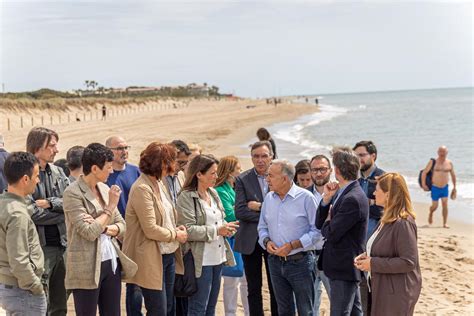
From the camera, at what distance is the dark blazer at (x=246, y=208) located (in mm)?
5934

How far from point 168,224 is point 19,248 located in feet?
4.20

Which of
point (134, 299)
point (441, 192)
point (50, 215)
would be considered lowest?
point (441, 192)

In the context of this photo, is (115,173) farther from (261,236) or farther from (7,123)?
(7,123)

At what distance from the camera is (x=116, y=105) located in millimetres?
68688

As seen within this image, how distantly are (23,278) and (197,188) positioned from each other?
1747 millimetres

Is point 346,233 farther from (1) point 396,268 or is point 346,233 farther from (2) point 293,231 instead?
(1) point 396,268

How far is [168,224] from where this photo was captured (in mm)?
5008

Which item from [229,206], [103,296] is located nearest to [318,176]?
[229,206]

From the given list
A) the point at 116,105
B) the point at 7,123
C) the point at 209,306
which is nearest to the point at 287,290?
the point at 209,306

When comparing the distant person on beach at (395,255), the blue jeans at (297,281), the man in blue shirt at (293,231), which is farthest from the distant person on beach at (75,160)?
the distant person on beach at (395,255)

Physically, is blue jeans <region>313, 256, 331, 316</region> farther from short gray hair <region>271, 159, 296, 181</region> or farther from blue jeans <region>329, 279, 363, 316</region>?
short gray hair <region>271, 159, 296, 181</region>

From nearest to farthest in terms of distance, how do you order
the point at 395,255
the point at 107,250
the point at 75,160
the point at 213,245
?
the point at 395,255, the point at 107,250, the point at 213,245, the point at 75,160

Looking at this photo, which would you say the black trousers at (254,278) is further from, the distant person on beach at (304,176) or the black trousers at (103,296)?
the black trousers at (103,296)

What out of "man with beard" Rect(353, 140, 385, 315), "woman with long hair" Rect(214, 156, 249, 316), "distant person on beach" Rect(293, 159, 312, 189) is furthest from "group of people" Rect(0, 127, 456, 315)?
"man with beard" Rect(353, 140, 385, 315)
